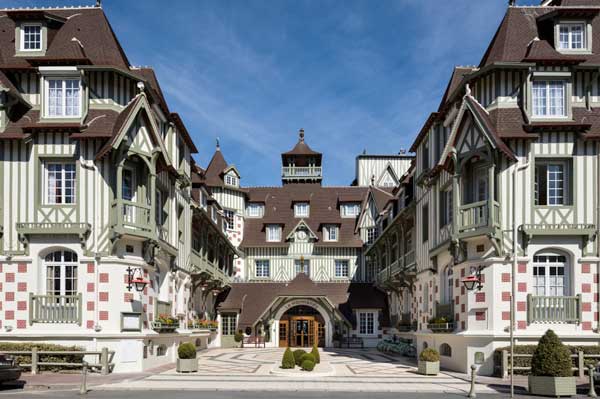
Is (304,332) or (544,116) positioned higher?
(544,116)

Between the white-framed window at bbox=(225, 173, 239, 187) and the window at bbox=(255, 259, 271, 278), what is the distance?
663 centimetres

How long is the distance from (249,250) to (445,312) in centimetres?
2587

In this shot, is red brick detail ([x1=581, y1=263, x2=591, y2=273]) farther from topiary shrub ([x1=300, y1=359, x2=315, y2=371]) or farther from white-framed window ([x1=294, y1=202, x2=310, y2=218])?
white-framed window ([x1=294, y1=202, x2=310, y2=218])

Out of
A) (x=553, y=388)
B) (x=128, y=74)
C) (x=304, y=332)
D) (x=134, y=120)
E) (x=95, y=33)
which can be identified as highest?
(x=95, y=33)

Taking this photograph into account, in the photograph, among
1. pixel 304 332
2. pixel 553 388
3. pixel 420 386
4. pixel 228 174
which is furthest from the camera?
pixel 228 174

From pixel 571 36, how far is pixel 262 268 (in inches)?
1215

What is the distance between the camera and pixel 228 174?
4844 cm

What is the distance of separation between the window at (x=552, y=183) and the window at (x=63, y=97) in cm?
1621

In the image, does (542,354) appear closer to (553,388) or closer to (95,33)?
(553,388)

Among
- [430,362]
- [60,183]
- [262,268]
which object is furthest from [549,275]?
[262,268]

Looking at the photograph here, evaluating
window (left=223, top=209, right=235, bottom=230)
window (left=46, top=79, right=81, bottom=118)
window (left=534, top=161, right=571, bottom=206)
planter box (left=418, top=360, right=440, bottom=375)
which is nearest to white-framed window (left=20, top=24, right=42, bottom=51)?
window (left=46, top=79, right=81, bottom=118)

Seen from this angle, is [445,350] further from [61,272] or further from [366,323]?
[366,323]

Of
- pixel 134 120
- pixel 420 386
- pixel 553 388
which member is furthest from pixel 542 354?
pixel 134 120

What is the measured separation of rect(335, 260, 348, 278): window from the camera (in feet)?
152
